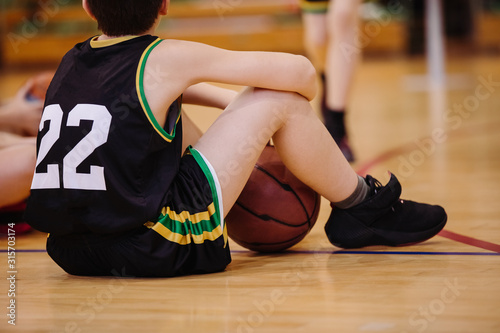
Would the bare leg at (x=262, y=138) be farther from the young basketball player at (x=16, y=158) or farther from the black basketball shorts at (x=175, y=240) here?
the young basketball player at (x=16, y=158)

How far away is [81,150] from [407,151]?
2.08 m

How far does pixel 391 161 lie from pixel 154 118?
1.78m

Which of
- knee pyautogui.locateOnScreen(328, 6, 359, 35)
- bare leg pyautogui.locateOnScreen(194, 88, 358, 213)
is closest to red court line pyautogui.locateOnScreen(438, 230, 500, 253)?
bare leg pyautogui.locateOnScreen(194, 88, 358, 213)

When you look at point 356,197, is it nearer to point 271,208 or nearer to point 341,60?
point 271,208

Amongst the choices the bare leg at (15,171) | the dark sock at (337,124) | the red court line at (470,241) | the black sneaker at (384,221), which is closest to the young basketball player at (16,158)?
the bare leg at (15,171)

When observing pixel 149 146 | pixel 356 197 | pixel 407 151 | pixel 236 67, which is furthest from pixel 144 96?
pixel 407 151

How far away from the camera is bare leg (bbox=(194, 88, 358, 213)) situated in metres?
1.66

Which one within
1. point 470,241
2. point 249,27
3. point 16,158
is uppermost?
point 16,158

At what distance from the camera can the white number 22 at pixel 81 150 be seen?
156 cm

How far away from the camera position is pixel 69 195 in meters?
1.57

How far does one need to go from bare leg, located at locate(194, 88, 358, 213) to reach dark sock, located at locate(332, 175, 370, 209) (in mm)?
104

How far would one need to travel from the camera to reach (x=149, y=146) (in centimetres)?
157

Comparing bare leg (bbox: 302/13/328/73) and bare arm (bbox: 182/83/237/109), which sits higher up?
bare arm (bbox: 182/83/237/109)

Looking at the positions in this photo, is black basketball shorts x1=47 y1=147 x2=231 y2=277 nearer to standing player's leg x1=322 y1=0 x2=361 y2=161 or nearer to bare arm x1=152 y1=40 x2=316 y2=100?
bare arm x1=152 y1=40 x2=316 y2=100
